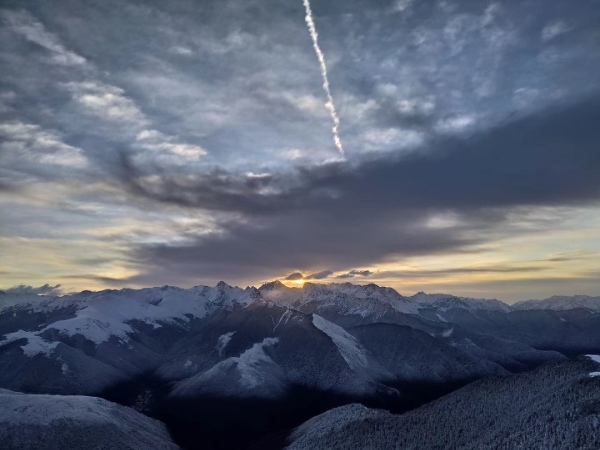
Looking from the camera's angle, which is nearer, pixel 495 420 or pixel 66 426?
pixel 495 420

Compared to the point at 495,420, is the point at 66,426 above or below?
below

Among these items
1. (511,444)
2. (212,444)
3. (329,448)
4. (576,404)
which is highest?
(576,404)

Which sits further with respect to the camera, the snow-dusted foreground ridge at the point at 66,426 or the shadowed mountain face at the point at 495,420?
the snow-dusted foreground ridge at the point at 66,426

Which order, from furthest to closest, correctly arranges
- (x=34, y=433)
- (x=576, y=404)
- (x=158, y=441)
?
(x=158, y=441), (x=34, y=433), (x=576, y=404)

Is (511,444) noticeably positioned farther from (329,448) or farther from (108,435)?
(108,435)

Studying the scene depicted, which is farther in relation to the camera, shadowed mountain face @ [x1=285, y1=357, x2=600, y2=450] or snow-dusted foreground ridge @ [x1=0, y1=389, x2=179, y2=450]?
snow-dusted foreground ridge @ [x1=0, y1=389, x2=179, y2=450]

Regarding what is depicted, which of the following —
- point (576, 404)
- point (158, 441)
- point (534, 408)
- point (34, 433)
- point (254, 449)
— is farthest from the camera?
point (254, 449)

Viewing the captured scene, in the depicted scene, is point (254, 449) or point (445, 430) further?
point (254, 449)

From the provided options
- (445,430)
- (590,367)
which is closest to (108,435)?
(445,430)
